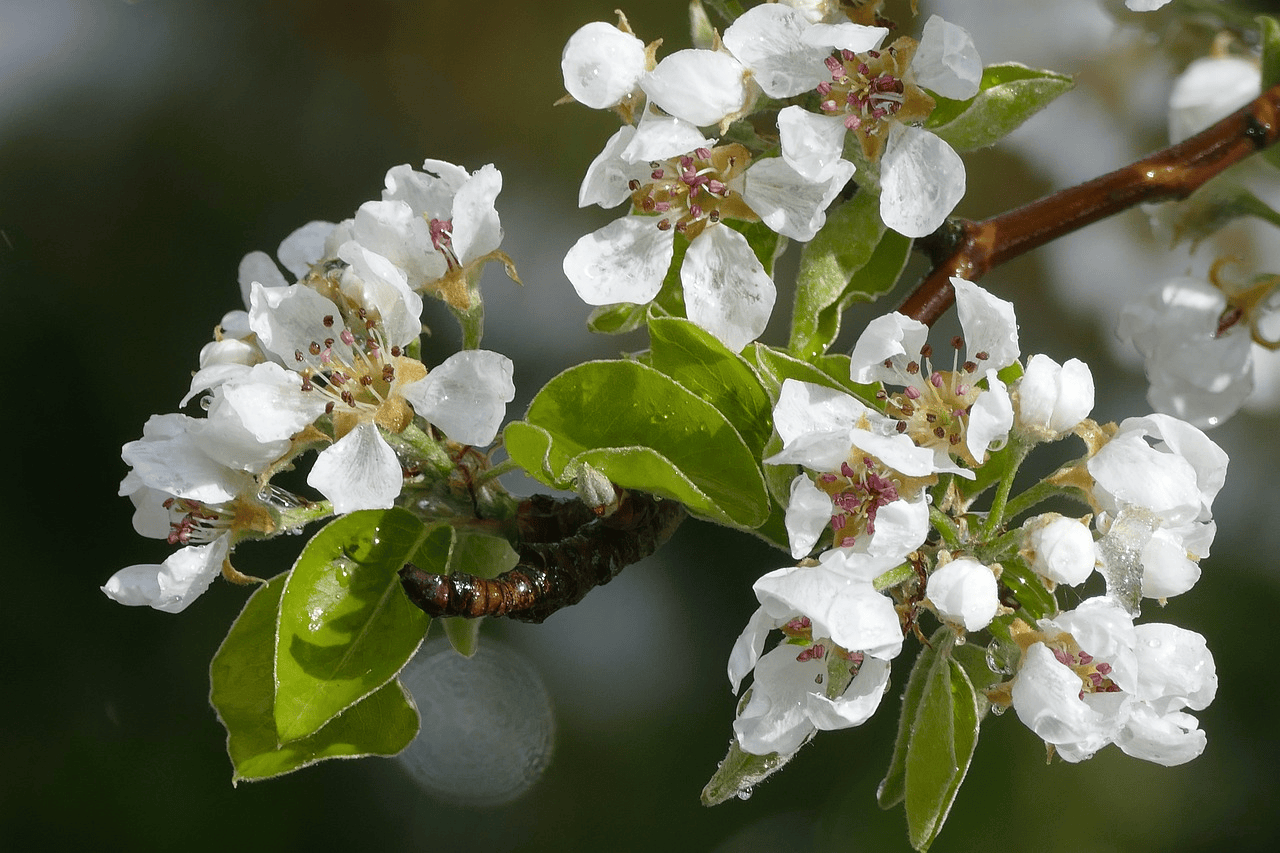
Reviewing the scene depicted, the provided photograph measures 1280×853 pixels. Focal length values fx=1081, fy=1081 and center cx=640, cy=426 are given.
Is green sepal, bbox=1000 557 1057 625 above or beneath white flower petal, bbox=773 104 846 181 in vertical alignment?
beneath

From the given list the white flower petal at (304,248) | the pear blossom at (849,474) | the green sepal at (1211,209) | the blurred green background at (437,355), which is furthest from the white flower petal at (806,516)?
the blurred green background at (437,355)

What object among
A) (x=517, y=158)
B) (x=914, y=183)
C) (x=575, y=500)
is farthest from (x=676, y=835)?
(x=914, y=183)

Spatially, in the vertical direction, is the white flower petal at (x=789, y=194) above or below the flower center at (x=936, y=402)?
above

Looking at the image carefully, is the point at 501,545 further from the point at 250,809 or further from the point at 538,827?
the point at 538,827

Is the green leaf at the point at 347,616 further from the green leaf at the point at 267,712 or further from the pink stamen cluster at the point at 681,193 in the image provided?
the pink stamen cluster at the point at 681,193

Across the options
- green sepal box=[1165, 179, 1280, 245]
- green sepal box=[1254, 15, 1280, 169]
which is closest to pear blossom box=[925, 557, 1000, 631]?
green sepal box=[1254, 15, 1280, 169]

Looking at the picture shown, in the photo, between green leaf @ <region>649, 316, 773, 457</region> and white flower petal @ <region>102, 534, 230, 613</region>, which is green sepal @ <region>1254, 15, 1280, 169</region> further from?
white flower petal @ <region>102, 534, 230, 613</region>

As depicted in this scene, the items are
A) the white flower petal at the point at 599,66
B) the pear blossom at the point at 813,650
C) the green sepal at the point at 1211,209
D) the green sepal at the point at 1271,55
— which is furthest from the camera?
the green sepal at the point at 1211,209
